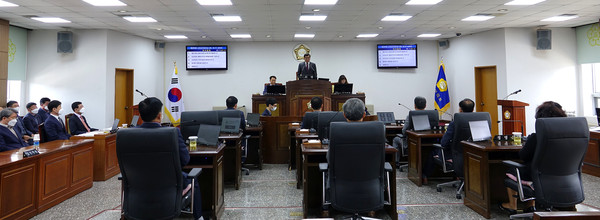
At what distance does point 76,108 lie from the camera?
5.88m

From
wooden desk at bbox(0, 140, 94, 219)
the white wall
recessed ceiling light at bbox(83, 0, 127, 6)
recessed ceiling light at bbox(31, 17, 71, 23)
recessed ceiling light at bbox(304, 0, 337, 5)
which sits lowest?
wooden desk at bbox(0, 140, 94, 219)

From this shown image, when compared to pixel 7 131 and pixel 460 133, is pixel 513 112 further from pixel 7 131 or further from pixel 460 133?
pixel 7 131

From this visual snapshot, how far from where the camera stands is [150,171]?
2.32 metres

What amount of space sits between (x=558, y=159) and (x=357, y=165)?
183 cm

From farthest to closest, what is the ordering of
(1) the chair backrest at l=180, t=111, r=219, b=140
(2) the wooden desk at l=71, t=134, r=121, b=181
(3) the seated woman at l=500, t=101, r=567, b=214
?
(2) the wooden desk at l=71, t=134, r=121, b=181
(1) the chair backrest at l=180, t=111, r=219, b=140
(3) the seated woman at l=500, t=101, r=567, b=214

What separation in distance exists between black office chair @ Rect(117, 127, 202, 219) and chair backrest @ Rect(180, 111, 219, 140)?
5.67ft


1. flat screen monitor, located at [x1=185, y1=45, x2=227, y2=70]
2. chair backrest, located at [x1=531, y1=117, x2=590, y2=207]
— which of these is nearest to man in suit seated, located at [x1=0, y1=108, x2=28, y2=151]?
chair backrest, located at [x1=531, y1=117, x2=590, y2=207]

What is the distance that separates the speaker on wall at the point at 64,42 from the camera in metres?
8.46

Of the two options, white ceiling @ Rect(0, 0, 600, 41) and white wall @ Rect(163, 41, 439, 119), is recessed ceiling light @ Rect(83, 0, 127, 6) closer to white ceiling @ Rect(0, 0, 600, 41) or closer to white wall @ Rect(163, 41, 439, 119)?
white ceiling @ Rect(0, 0, 600, 41)

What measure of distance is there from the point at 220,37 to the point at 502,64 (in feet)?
29.0

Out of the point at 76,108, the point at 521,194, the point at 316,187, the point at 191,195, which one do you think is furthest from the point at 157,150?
the point at 76,108

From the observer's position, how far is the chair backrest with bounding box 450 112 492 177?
3.96m

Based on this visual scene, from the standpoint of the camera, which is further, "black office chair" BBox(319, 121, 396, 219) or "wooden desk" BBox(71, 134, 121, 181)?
"wooden desk" BBox(71, 134, 121, 181)

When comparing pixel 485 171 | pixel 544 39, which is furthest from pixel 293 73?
pixel 485 171
